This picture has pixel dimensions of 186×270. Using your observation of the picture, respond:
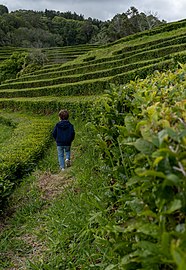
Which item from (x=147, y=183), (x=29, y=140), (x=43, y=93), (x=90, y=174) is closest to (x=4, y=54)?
(x=43, y=93)

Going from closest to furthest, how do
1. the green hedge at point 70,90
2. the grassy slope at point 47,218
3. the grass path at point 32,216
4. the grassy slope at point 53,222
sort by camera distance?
1. the grassy slope at point 53,222
2. the grassy slope at point 47,218
3. the grass path at point 32,216
4. the green hedge at point 70,90

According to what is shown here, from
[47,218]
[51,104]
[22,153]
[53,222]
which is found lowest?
[51,104]

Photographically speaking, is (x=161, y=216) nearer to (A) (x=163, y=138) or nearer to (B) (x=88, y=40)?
(A) (x=163, y=138)

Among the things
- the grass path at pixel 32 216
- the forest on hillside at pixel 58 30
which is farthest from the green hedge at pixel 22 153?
the forest on hillside at pixel 58 30

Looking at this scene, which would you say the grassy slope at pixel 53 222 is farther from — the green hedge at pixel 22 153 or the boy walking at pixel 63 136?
the boy walking at pixel 63 136

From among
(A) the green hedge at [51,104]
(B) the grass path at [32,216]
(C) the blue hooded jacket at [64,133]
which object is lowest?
(A) the green hedge at [51,104]

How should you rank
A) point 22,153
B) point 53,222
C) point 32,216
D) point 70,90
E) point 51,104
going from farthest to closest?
point 70,90 → point 51,104 → point 22,153 → point 32,216 → point 53,222

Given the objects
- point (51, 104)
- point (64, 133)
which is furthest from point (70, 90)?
point (64, 133)

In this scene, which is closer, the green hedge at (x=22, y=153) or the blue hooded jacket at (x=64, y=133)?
the green hedge at (x=22, y=153)

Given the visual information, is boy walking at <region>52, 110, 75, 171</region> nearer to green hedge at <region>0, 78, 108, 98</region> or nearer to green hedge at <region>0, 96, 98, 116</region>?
green hedge at <region>0, 96, 98, 116</region>

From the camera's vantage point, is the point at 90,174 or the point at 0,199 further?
the point at 90,174

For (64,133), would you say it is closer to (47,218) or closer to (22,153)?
(22,153)

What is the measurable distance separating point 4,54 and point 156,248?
48.7 metres

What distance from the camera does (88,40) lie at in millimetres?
73125
